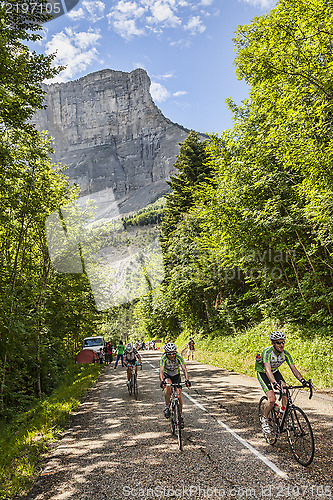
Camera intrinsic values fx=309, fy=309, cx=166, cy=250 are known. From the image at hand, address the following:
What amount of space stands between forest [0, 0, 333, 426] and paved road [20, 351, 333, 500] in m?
4.81

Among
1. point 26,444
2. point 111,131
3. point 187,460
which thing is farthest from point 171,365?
point 111,131

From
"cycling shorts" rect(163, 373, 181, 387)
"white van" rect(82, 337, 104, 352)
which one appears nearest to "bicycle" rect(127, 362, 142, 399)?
"cycling shorts" rect(163, 373, 181, 387)

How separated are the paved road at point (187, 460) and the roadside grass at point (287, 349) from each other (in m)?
2.05

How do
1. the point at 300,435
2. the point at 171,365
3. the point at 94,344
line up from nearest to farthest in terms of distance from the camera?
the point at 300,435 < the point at 171,365 < the point at 94,344

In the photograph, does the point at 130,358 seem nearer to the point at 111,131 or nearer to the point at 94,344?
the point at 94,344

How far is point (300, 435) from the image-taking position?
480cm

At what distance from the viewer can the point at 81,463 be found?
5250mm

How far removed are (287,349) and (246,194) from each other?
23.2 feet

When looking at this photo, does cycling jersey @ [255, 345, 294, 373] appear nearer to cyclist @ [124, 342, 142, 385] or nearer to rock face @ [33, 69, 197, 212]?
cyclist @ [124, 342, 142, 385]

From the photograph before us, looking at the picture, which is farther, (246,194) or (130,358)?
(246,194)

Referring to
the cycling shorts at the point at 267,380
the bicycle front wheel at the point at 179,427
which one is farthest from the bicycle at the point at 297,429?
the bicycle front wheel at the point at 179,427

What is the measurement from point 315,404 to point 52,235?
16.2 metres

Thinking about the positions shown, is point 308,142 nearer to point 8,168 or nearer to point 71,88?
point 8,168

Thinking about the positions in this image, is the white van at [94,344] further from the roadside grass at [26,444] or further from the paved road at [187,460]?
the paved road at [187,460]
